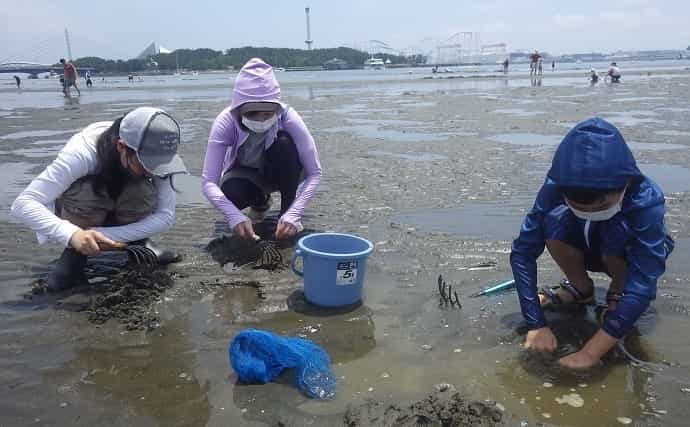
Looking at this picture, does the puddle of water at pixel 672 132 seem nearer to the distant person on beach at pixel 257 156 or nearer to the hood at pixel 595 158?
the distant person on beach at pixel 257 156

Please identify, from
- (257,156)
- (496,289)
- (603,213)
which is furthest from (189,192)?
(603,213)

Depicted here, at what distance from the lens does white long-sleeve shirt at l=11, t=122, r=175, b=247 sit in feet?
10.4

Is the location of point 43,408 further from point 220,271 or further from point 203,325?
point 220,271

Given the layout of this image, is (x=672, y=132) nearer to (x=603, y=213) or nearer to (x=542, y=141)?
(x=542, y=141)

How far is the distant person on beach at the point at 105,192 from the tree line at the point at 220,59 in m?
79.5

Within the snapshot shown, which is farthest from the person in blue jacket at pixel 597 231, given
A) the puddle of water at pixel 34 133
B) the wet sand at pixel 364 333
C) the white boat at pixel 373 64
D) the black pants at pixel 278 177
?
the white boat at pixel 373 64

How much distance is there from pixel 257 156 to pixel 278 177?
0.25m

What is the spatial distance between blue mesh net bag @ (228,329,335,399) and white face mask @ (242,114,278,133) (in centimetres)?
205

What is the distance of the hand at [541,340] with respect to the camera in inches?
102

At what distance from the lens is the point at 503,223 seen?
15.1ft

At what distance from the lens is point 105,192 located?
11.5 feet

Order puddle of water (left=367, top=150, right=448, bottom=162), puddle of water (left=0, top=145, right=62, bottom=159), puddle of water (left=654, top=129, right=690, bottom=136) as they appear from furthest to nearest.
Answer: puddle of water (left=654, top=129, right=690, bottom=136) → puddle of water (left=0, top=145, right=62, bottom=159) → puddle of water (left=367, top=150, right=448, bottom=162)

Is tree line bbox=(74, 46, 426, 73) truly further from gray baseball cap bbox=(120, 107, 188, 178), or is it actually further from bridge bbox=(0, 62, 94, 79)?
gray baseball cap bbox=(120, 107, 188, 178)

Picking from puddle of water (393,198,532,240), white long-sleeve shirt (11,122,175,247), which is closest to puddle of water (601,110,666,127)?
puddle of water (393,198,532,240)
